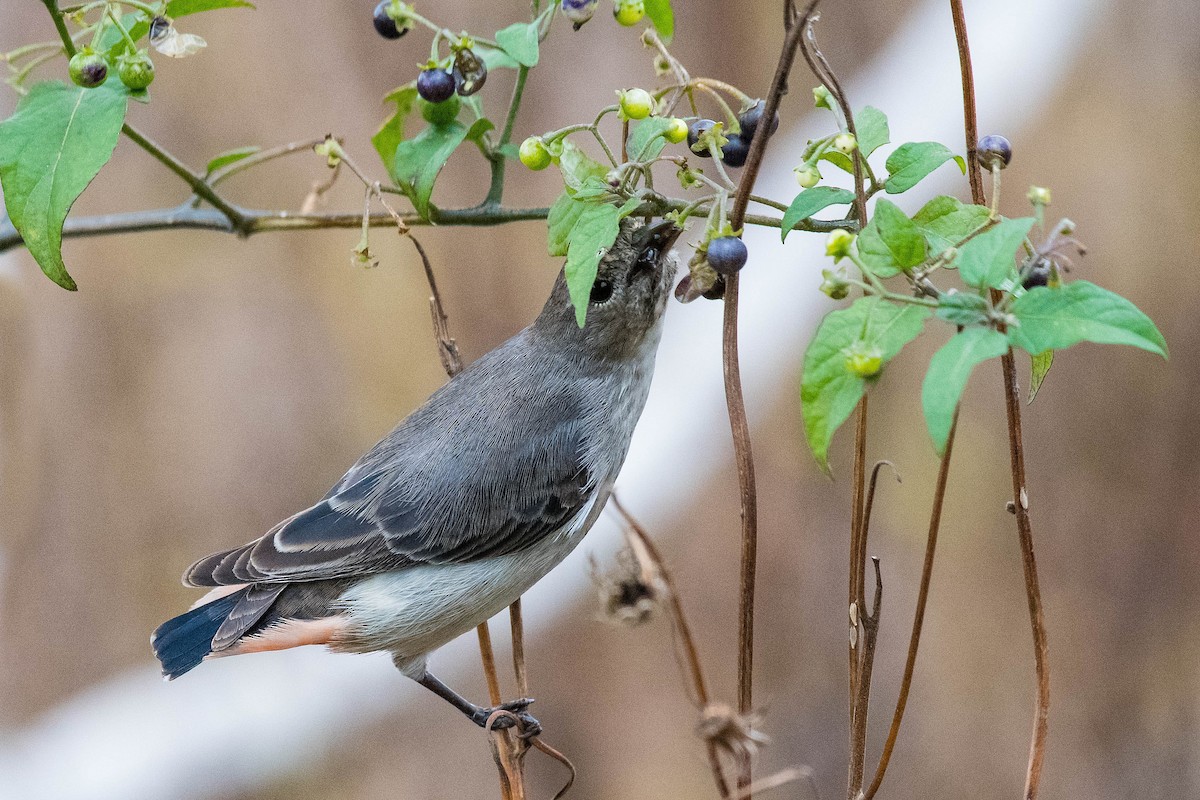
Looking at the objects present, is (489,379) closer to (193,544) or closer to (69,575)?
(193,544)

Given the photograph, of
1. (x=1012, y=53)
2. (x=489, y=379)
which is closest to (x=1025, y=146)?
(x=1012, y=53)

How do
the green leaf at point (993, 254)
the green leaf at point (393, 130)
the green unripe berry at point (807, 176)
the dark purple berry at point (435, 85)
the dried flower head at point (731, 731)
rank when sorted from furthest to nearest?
the green leaf at point (393, 130), the dark purple berry at point (435, 85), the green unripe berry at point (807, 176), the dried flower head at point (731, 731), the green leaf at point (993, 254)

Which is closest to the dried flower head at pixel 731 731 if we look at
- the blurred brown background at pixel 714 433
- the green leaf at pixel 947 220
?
the green leaf at pixel 947 220

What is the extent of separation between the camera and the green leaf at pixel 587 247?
1182mm

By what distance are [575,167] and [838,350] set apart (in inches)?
19.4

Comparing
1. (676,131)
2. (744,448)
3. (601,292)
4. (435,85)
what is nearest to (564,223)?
(676,131)

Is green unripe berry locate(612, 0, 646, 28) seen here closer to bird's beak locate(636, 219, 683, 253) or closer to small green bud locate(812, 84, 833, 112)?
small green bud locate(812, 84, 833, 112)

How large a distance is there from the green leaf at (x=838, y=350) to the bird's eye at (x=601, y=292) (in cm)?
104

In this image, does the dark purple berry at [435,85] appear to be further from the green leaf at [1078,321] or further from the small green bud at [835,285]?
the green leaf at [1078,321]

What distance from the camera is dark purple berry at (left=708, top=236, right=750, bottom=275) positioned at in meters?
1.13

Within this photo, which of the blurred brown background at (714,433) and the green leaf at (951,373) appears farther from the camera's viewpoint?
the blurred brown background at (714,433)

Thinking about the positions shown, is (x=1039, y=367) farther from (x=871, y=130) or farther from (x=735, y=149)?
(x=735, y=149)

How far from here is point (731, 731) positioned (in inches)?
44.3

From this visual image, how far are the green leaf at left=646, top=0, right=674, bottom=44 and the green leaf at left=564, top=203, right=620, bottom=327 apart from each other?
1.28 feet
